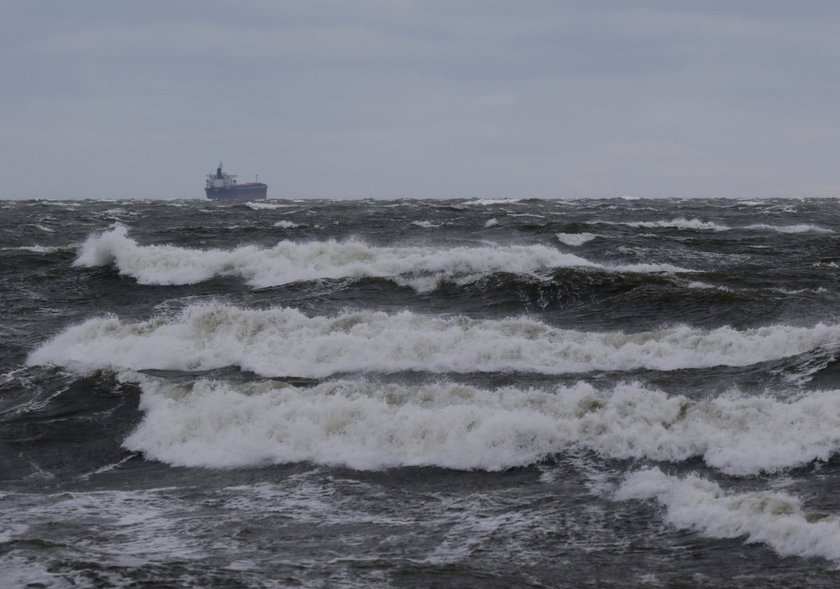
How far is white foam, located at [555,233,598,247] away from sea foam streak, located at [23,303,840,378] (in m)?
16.2

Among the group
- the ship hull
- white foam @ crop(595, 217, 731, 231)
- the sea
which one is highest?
the ship hull

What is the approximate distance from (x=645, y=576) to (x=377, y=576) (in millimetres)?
2284

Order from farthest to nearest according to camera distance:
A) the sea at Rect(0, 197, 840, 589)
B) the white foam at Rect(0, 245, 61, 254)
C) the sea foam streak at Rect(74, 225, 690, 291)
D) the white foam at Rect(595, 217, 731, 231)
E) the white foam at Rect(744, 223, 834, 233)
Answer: the white foam at Rect(595, 217, 731, 231)
the white foam at Rect(744, 223, 834, 233)
the white foam at Rect(0, 245, 61, 254)
the sea foam streak at Rect(74, 225, 690, 291)
the sea at Rect(0, 197, 840, 589)

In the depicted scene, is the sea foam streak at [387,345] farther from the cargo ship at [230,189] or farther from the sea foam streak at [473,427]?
the cargo ship at [230,189]

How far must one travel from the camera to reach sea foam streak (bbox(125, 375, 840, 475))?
11.5m

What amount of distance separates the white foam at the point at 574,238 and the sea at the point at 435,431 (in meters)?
8.19

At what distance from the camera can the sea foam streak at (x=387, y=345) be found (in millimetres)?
16359

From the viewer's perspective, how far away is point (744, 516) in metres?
8.86

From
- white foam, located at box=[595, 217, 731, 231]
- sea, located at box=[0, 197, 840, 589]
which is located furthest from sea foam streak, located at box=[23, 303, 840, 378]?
white foam, located at box=[595, 217, 731, 231]

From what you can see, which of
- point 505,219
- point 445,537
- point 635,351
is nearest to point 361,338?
point 635,351

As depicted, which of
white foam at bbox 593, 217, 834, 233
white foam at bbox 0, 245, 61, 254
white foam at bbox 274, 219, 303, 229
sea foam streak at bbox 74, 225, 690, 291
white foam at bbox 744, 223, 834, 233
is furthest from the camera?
white foam at bbox 274, 219, 303, 229

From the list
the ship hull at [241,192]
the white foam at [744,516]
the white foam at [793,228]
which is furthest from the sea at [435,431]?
the ship hull at [241,192]

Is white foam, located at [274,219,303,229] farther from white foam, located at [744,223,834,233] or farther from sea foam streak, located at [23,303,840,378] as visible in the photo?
sea foam streak, located at [23,303,840,378]

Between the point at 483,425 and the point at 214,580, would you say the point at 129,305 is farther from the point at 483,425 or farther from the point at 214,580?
the point at 214,580
